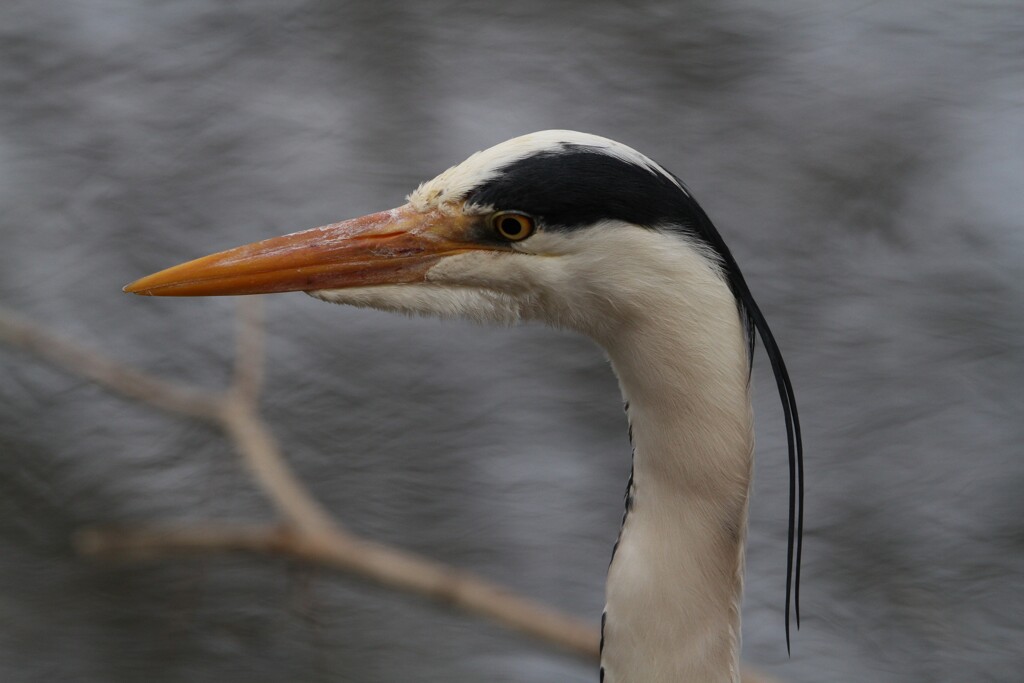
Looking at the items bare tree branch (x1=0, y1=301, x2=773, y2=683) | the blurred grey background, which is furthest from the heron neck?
the blurred grey background

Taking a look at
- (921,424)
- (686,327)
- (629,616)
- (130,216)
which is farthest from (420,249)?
(130,216)

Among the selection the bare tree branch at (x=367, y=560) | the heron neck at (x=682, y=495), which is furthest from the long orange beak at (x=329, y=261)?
the bare tree branch at (x=367, y=560)

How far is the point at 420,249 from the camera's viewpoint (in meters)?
1.43

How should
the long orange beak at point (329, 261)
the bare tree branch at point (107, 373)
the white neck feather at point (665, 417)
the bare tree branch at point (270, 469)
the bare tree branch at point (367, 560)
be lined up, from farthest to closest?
the bare tree branch at point (107, 373) → the bare tree branch at point (270, 469) → the bare tree branch at point (367, 560) → the long orange beak at point (329, 261) → the white neck feather at point (665, 417)

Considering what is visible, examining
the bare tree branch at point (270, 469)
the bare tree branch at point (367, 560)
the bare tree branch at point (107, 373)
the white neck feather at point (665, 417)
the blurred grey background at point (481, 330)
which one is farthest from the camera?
the bare tree branch at point (107, 373)

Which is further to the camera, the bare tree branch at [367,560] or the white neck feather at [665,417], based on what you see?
the bare tree branch at [367,560]

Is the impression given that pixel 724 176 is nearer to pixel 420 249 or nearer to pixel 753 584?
pixel 753 584

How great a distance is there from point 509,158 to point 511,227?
0.08m

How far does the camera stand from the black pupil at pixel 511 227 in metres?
1.37

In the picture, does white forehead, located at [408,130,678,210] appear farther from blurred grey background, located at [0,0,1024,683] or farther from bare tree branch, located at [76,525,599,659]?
blurred grey background, located at [0,0,1024,683]

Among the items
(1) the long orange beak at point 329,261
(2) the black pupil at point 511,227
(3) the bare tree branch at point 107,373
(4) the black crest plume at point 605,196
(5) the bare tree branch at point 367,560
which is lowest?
(5) the bare tree branch at point 367,560

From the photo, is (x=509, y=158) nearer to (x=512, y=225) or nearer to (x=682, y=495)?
(x=512, y=225)

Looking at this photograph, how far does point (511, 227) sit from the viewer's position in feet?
4.51

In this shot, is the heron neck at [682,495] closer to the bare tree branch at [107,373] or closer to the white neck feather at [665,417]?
the white neck feather at [665,417]
